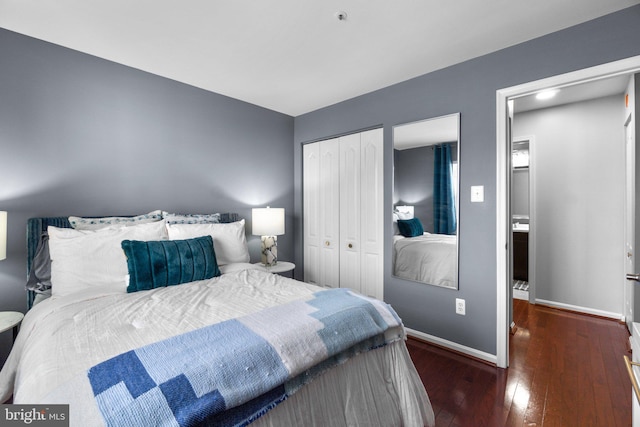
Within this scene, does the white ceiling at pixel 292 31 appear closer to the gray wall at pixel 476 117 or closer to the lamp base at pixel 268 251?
the gray wall at pixel 476 117

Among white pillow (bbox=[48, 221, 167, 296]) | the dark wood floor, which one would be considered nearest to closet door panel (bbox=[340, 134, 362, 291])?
the dark wood floor

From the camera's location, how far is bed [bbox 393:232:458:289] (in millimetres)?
2580

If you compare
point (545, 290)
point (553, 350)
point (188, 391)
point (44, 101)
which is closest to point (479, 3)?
point (188, 391)

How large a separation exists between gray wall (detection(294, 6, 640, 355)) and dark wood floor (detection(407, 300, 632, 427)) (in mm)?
289

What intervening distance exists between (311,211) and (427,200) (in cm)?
157

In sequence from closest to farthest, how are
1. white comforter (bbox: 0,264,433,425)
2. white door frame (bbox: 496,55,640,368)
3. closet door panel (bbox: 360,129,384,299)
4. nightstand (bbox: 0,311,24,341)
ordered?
white comforter (bbox: 0,264,433,425) < nightstand (bbox: 0,311,24,341) < white door frame (bbox: 496,55,640,368) < closet door panel (bbox: 360,129,384,299)

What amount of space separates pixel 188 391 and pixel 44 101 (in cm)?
252

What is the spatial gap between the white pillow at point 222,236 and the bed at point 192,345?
0.13 m

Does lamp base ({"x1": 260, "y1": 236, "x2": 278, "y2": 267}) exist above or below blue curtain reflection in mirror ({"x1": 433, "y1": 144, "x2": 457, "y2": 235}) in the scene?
below

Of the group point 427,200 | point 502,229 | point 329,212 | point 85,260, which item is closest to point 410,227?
point 427,200

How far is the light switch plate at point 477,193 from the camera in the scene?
7.82 feet

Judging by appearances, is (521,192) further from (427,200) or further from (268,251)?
(268,251)

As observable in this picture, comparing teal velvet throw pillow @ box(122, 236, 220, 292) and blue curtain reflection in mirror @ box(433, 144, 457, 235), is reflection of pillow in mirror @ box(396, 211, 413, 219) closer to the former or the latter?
blue curtain reflection in mirror @ box(433, 144, 457, 235)

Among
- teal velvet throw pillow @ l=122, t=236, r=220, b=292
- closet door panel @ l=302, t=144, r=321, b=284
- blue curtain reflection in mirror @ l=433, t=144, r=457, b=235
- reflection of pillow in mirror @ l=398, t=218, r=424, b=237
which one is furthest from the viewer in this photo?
closet door panel @ l=302, t=144, r=321, b=284
